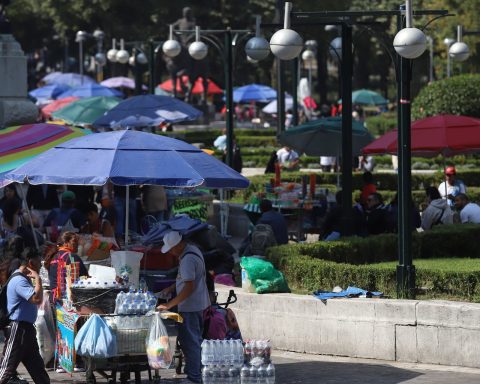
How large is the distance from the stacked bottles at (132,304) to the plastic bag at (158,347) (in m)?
0.26

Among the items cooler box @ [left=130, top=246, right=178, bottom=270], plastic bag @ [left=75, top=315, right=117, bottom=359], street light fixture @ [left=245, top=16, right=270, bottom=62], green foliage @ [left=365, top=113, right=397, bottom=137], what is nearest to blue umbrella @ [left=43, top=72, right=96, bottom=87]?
green foliage @ [left=365, top=113, right=397, bottom=137]

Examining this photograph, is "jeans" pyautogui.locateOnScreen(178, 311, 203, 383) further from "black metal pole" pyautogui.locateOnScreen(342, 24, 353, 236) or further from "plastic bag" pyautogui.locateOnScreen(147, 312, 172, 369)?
"black metal pole" pyautogui.locateOnScreen(342, 24, 353, 236)

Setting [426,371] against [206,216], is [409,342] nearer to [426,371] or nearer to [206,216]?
[426,371]

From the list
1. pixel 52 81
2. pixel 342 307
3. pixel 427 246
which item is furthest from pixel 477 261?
pixel 52 81

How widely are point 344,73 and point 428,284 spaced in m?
4.85

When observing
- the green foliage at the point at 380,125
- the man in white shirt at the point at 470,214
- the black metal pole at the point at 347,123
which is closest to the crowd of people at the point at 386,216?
the man in white shirt at the point at 470,214

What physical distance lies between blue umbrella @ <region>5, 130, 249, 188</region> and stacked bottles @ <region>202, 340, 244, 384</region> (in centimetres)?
205

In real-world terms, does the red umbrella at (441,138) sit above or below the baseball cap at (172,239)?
above

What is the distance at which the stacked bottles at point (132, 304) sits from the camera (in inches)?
445

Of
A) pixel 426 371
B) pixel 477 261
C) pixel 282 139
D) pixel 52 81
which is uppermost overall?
pixel 52 81

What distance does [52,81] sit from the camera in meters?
61.1

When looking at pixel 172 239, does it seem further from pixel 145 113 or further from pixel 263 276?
pixel 145 113

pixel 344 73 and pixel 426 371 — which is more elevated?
pixel 344 73

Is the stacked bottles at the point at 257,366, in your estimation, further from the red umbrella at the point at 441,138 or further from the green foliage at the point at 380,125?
the green foliage at the point at 380,125
